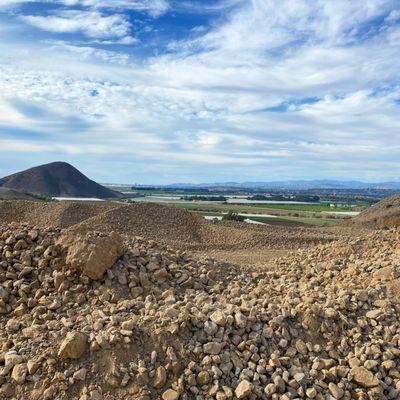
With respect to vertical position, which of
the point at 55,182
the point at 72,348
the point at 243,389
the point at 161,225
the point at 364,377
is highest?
the point at 55,182

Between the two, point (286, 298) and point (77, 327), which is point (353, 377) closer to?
point (286, 298)

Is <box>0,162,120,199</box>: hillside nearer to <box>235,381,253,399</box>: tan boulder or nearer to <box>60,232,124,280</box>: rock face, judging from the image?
<box>60,232,124,280</box>: rock face

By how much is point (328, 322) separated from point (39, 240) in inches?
235

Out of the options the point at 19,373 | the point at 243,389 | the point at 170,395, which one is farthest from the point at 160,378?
the point at 19,373

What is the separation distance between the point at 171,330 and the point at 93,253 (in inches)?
110

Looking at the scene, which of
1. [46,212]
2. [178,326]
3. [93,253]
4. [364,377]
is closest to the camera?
[364,377]

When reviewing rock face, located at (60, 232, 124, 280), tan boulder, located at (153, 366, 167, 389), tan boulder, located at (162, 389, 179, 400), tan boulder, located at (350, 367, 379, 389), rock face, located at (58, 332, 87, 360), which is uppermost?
rock face, located at (60, 232, 124, 280)

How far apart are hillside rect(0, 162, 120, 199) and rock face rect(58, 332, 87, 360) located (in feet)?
236

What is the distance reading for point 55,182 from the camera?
7944 cm

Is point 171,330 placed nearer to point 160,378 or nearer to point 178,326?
point 178,326

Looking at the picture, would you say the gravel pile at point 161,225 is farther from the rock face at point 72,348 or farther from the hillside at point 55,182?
the hillside at point 55,182

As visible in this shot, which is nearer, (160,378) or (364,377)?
(160,378)

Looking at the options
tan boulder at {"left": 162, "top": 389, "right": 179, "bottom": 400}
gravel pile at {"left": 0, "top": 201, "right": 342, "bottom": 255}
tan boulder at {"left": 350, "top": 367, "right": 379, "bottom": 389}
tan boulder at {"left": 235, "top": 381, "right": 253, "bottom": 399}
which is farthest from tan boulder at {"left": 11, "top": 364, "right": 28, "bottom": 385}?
gravel pile at {"left": 0, "top": 201, "right": 342, "bottom": 255}

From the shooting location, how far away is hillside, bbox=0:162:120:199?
7675 cm
